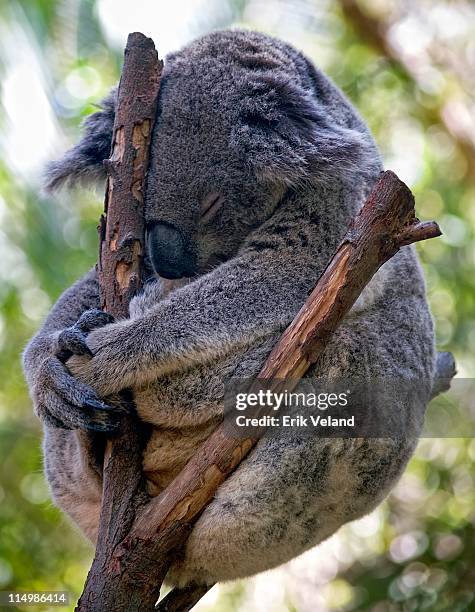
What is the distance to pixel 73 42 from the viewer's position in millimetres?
6602

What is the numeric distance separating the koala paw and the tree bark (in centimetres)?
8

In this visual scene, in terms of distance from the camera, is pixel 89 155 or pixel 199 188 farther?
pixel 89 155

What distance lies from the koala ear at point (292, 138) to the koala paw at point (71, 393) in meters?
0.91

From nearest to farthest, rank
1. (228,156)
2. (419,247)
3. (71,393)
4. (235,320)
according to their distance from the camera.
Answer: (71,393) → (235,320) → (228,156) → (419,247)

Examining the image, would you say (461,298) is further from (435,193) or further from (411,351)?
(411,351)

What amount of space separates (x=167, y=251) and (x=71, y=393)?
0.72 m

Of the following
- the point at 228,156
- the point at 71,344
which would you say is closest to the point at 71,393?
the point at 71,344

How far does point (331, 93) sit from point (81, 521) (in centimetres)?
225

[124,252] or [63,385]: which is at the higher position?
[124,252]

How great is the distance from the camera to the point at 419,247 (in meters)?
7.09

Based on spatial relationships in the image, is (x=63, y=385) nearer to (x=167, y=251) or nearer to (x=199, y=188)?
(x=167, y=251)

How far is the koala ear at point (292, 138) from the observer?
3.20 m

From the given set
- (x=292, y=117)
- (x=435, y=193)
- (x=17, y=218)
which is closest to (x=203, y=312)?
(x=292, y=117)

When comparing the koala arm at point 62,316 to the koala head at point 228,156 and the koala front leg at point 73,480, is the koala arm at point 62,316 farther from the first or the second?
the koala head at point 228,156
